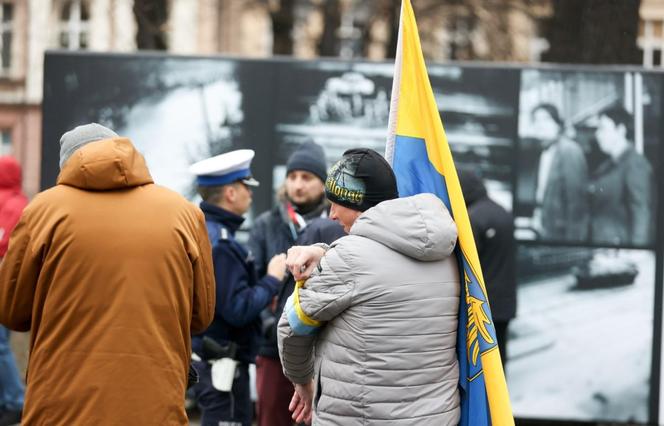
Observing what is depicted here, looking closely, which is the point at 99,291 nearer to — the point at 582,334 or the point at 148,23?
the point at 582,334

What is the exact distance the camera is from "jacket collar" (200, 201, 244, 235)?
5.65m

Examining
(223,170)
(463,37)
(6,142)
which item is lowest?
(223,170)

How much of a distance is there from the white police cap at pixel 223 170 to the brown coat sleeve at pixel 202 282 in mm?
1389

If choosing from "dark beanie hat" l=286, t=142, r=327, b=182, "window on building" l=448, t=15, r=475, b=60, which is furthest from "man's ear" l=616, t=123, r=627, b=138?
"window on building" l=448, t=15, r=475, b=60

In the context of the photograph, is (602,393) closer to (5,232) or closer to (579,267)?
(579,267)

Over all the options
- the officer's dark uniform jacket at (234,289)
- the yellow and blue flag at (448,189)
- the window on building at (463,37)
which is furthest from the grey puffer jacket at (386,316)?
the window on building at (463,37)

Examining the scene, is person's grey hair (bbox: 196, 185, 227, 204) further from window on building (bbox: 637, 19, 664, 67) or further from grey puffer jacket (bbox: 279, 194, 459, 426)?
window on building (bbox: 637, 19, 664, 67)

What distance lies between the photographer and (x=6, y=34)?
3516 centimetres

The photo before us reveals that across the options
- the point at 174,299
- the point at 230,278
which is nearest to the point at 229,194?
the point at 230,278

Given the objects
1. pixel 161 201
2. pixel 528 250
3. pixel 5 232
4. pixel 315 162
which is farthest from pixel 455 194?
pixel 5 232

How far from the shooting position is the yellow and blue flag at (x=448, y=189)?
4180 millimetres

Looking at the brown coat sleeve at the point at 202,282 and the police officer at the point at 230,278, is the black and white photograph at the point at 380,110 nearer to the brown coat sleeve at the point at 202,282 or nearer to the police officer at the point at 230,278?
the police officer at the point at 230,278

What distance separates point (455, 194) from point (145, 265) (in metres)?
1.21

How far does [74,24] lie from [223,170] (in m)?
31.4
